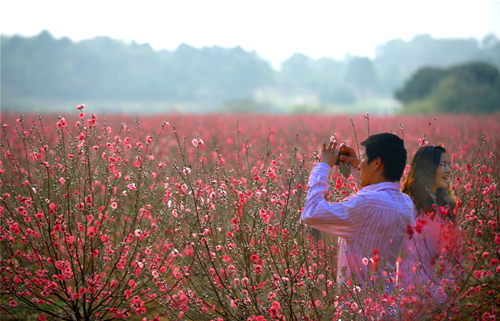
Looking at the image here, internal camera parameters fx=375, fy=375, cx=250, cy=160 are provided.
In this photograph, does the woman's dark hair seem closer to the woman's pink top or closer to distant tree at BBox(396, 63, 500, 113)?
the woman's pink top

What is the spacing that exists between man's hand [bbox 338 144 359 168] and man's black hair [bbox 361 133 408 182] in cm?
16

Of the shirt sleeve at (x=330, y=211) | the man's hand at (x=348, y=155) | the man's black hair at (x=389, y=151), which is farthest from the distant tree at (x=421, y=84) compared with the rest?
the shirt sleeve at (x=330, y=211)

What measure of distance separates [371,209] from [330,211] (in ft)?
0.62

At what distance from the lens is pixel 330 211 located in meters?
1.63

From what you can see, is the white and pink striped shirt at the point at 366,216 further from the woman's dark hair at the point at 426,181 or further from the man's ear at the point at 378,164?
the woman's dark hair at the point at 426,181

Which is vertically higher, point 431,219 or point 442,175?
point 442,175

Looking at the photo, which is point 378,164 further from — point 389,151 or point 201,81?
point 201,81

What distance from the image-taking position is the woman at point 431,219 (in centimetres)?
196

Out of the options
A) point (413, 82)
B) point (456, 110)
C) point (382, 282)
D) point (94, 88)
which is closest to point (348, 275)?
point (382, 282)

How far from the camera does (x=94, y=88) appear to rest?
173ft

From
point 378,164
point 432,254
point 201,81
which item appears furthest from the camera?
point 201,81

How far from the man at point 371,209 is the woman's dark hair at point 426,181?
0.87ft

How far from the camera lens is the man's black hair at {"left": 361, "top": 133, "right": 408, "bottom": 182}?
1.71m

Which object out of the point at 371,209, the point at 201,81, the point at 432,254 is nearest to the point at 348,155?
the point at 371,209
